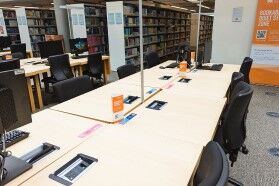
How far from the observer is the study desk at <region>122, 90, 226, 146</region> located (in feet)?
4.80

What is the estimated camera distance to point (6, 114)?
43.6 inches

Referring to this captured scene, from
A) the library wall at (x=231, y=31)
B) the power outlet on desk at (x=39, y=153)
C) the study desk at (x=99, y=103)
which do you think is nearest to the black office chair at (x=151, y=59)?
the study desk at (x=99, y=103)

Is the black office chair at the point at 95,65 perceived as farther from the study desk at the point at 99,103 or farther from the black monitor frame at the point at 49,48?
the study desk at the point at 99,103

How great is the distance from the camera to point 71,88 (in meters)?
2.37

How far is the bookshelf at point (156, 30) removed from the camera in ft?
22.5

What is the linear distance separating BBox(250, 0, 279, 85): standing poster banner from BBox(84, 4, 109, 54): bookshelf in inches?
179

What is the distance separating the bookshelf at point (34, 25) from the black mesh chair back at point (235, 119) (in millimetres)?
7647

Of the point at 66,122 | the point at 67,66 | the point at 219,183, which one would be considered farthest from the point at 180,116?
the point at 67,66

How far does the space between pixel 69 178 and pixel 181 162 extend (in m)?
0.56

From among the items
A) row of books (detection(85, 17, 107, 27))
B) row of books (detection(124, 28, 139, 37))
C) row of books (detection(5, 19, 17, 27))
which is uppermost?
row of books (detection(5, 19, 17, 27))

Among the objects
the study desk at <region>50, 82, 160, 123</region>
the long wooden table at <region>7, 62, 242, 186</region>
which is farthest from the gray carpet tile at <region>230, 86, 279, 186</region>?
the study desk at <region>50, 82, 160, 123</region>

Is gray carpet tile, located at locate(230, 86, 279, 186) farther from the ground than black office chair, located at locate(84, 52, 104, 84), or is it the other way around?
black office chair, located at locate(84, 52, 104, 84)

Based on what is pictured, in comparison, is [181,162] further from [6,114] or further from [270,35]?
[270,35]

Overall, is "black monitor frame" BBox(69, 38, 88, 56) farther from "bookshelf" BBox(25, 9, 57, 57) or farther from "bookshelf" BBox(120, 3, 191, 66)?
"bookshelf" BBox(25, 9, 57, 57)
